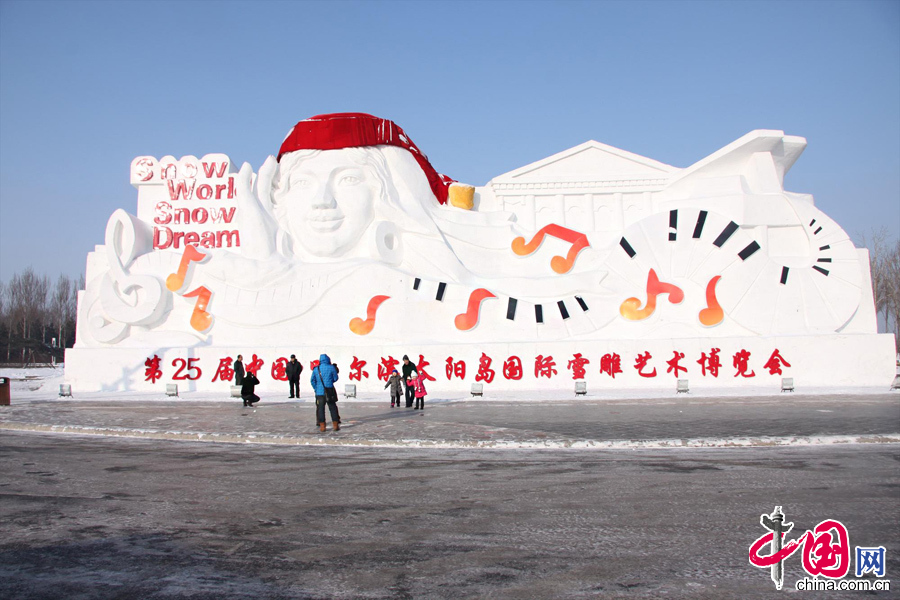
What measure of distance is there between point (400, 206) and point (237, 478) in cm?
1622

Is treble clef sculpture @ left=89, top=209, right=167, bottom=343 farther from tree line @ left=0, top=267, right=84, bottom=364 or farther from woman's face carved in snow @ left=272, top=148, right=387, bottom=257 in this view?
tree line @ left=0, top=267, right=84, bottom=364

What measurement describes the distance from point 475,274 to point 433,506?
1714 cm

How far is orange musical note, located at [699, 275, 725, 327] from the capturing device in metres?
19.5

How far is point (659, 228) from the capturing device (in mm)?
20375

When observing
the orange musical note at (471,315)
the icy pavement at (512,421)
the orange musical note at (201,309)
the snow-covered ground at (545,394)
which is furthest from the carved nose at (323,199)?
the icy pavement at (512,421)

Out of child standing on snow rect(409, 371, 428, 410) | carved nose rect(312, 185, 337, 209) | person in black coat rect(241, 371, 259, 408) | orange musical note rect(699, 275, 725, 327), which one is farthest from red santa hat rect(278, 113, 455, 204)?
orange musical note rect(699, 275, 725, 327)

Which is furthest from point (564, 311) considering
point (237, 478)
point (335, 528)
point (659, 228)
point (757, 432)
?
point (335, 528)

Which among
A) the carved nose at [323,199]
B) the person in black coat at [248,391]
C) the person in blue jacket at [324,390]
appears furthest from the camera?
the carved nose at [323,199]

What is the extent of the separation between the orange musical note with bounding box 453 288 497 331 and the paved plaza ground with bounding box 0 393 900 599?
9861mm

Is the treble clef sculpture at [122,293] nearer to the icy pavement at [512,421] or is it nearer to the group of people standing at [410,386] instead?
the icy pavement at [512,421]

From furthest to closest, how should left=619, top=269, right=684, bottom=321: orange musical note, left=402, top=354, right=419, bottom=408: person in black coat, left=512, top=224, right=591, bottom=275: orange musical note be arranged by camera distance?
1. left=512, top=224, right=591, bottom=275: orange musical note
2. left=619, top=269, right=684, bottom=321: orange musical note
3. left=402, top=354, right=419, bottom=408: person in black coat

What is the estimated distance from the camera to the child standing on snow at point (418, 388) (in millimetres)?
13406

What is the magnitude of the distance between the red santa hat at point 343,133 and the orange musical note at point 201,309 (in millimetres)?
5652

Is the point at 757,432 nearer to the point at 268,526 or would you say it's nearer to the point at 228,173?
the point at 268,526
